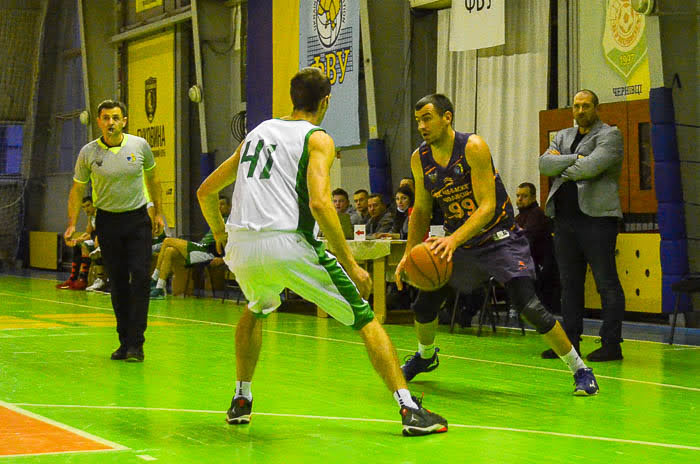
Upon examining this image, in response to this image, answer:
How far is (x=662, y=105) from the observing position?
10.8 metres

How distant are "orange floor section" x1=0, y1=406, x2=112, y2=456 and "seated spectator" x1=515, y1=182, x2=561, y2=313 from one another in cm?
694

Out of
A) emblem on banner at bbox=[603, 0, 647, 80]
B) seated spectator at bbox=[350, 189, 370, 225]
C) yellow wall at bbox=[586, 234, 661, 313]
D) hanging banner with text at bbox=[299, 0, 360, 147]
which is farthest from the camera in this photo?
hanging banner with text at bbox=[299, 0, 360, 147]

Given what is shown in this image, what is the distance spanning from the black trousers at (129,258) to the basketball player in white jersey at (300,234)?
Result: 10.3ft

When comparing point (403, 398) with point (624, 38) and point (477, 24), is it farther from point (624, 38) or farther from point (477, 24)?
point (477, 24)

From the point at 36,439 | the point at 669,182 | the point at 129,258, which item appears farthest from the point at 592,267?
the point at 36,439

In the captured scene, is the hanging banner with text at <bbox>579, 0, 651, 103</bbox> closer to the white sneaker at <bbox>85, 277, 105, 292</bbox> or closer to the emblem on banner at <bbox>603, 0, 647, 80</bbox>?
the emblem on banner at <bbox>603, 0, 647, 80</bbox>

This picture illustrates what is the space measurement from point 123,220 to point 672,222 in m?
5.75

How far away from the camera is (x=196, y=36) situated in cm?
1916

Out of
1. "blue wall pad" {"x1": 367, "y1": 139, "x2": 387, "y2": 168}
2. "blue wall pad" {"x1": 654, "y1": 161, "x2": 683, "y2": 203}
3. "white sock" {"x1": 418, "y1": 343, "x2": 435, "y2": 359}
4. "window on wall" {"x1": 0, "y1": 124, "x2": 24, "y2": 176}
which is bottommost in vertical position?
"white sock" {"x1": 418, "y1": 343, "x2": 435, "y2": 359}

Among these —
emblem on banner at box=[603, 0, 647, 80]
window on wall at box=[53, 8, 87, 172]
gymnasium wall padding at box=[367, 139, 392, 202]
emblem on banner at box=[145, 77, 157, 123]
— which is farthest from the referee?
window on wall at box=[53, 8, 87, 172]

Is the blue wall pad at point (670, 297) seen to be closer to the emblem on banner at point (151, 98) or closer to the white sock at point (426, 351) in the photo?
the white sock at point (426, 351)

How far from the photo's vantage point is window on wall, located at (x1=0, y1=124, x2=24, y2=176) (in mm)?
25656

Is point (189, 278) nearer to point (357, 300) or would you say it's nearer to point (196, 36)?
point (196, 36)

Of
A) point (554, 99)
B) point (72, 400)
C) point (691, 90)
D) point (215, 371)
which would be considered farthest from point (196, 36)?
point (72, 400)
